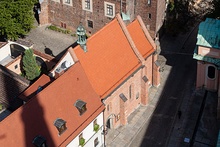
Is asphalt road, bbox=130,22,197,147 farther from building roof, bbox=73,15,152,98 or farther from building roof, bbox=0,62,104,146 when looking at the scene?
building roof, bbox=0,62,104,146

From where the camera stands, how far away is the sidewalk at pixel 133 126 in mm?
60188

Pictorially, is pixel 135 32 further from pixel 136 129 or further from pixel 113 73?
pixel 136 129

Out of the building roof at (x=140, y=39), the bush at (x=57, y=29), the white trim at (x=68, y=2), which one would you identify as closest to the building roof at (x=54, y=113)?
the building roof at (x=140, y=39)

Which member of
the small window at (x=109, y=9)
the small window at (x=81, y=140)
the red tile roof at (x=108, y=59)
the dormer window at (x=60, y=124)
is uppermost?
the small window at (x=109, y=9)

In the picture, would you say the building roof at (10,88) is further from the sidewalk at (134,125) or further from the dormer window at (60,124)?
the sidewalk at (134,125)

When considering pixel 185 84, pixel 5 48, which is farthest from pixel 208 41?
pixel 5 48

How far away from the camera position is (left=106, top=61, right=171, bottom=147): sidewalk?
197 ft

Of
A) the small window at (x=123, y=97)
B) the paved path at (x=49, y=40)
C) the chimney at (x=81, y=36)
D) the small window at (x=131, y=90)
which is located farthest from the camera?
the paved path at (x=49, y=40)

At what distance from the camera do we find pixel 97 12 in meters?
80.4

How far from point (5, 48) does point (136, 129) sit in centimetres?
2827

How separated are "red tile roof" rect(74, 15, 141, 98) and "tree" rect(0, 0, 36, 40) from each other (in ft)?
68.8

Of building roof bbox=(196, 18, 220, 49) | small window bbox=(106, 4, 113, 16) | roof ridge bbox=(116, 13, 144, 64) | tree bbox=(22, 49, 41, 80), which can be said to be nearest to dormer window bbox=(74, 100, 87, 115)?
roof ridge bbox=(116, 13, 144, 64)

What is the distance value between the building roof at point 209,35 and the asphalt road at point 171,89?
27.5ft

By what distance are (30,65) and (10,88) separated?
27.9ft
